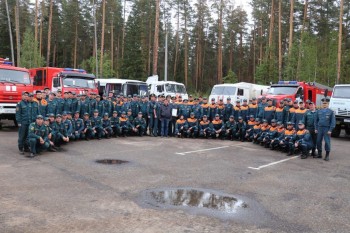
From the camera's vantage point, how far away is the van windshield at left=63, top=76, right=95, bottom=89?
58.1ft

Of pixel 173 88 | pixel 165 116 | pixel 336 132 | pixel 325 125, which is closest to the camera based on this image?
pixel 325 125

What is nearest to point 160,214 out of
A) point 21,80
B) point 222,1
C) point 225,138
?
point 225,138

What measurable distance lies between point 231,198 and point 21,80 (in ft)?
40.6

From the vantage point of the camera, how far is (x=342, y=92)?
16.5m

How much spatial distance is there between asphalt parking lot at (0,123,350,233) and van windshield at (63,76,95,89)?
6.02 meters

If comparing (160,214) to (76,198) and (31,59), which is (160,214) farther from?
(31,59)

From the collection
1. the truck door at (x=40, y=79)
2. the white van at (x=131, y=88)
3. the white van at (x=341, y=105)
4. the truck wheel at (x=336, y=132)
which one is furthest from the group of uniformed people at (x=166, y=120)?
the white van at (x=131, y=88)

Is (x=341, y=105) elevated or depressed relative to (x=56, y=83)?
depressed

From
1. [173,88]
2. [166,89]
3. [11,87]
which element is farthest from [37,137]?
[173,88]

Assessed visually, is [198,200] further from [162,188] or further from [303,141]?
[303,141]

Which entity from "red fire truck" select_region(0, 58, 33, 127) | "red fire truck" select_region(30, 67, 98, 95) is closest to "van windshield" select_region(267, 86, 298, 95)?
"red fire truck" select_region(30, 67, 98, 95)

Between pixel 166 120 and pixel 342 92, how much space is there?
828cm

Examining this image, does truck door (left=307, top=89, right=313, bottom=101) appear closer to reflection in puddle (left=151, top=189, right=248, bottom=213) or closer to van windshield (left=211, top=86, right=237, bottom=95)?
van windshield (left=211, top=86, right=237, bottom=95)

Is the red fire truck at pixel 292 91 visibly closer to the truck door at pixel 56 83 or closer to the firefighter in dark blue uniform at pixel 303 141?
the firefighter in dark blue uniform at pixel 303 141
